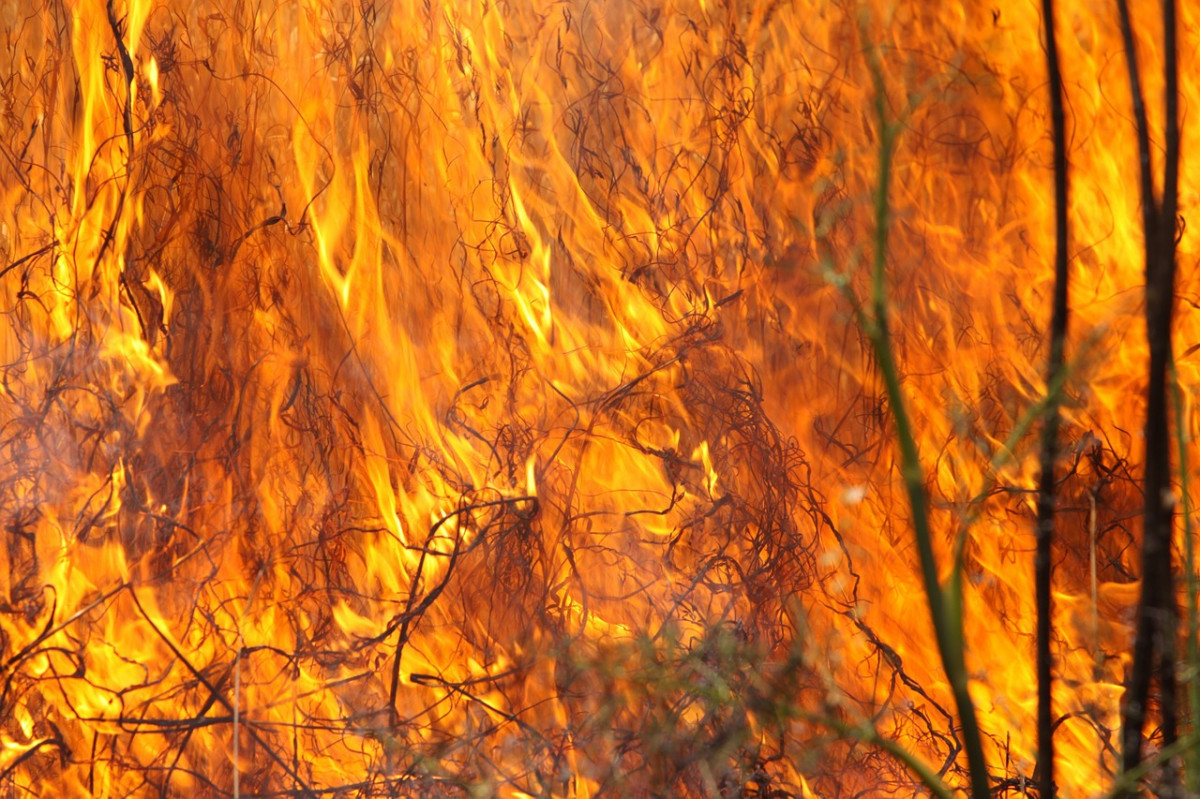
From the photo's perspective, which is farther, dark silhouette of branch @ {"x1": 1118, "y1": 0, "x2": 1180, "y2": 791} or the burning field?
the burning field

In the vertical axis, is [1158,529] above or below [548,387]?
below

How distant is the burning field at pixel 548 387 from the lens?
1560mm

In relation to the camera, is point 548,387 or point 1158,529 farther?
point 548,387

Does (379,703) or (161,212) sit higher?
(161,212)

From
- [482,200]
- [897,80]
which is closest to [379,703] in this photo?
[482,200]

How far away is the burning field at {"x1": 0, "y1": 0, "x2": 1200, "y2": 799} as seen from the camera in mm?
1560

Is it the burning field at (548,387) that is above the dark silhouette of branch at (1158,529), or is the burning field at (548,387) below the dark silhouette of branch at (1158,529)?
above

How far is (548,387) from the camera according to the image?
1.63m

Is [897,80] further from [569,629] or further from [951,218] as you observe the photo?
[569,629]

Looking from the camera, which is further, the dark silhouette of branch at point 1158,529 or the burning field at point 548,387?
the burning field at point 548,387

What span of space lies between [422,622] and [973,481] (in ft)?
2.75

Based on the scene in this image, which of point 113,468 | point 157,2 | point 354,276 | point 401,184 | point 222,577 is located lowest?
point 222,577

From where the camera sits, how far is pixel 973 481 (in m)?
1.57

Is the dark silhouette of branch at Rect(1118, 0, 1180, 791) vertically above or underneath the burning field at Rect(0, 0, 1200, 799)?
underneath
